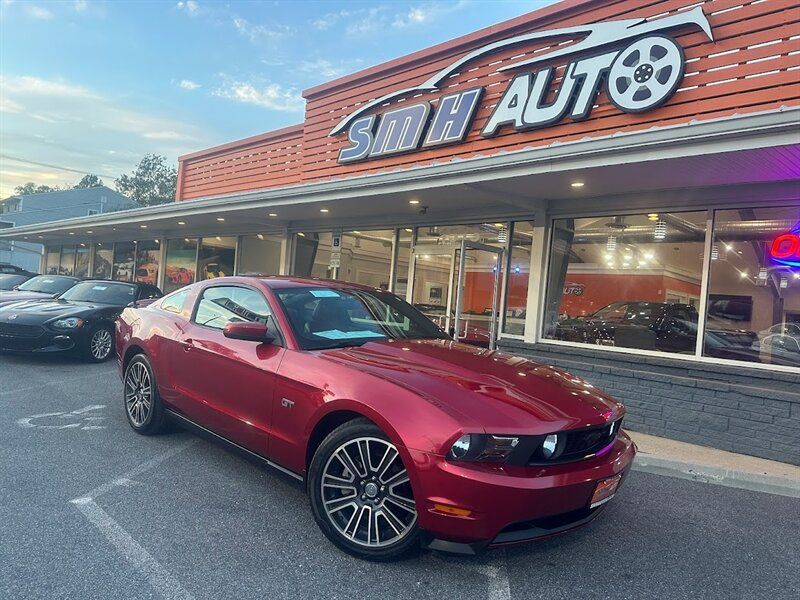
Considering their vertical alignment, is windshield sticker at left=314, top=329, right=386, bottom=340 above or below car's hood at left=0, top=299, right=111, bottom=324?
above

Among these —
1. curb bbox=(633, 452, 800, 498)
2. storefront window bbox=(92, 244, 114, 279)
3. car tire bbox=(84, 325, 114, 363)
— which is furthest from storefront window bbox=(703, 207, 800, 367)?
storefront window bbox=(92, 244, 114, 279)

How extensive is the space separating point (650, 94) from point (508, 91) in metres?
2.12

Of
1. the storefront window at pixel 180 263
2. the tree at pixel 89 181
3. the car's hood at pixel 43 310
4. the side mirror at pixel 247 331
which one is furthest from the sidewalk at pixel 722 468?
the tree at pixel 89 181

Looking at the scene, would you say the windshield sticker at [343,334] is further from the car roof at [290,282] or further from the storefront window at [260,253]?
the storefront window at [260,253]

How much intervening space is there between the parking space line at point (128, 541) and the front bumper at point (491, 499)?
1.19 meters

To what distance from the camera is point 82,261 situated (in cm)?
2114

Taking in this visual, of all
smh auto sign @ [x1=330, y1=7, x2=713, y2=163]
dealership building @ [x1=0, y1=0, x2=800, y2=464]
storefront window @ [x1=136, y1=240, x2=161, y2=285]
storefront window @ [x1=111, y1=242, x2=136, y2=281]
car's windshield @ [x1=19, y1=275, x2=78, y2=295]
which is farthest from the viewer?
storefront window @ [x1=111, y1=242, x2=136, y2=281]

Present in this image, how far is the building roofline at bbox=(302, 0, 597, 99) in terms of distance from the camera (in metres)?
7.53

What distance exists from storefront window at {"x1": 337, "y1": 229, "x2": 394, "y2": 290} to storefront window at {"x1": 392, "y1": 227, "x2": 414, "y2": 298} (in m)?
0.22

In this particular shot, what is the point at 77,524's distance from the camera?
299 cm

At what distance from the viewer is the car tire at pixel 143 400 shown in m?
4.48

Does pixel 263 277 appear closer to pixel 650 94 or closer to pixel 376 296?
pixel 376 296

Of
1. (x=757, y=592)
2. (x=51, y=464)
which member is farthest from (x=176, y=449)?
(x=757, y=592)

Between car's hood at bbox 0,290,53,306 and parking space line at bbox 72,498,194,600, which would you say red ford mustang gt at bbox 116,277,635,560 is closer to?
parking space line at bbox 72,498,194,600
